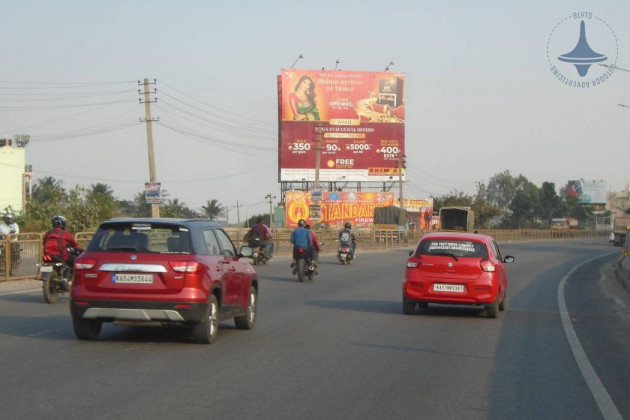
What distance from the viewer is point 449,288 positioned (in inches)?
599

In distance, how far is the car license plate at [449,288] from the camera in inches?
597

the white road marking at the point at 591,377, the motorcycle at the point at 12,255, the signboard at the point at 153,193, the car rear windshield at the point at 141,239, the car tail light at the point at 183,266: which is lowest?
the white road marking at the point at 591,377

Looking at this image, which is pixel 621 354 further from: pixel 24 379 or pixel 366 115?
pixel 366 115

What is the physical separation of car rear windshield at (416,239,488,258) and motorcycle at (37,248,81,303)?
679 centimetres

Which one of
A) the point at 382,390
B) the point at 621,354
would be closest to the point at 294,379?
the point at 382,390

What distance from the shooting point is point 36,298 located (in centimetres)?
1806

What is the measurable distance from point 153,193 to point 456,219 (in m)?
31.5

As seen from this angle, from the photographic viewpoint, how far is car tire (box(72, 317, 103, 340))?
10867 millimetres

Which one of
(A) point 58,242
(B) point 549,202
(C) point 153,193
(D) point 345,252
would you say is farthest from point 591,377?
(B) point 549,202

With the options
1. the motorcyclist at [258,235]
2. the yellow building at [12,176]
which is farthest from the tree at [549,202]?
the motorcyclist at [258,235]

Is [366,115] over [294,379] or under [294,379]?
over

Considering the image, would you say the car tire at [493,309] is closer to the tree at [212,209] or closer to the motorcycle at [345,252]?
A: the motorcycle at [345,252]

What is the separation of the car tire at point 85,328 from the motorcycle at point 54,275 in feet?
18.2

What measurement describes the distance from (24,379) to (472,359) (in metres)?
5.22
